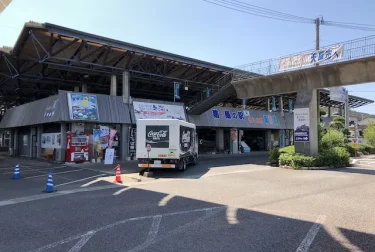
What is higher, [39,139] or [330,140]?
[39,139]

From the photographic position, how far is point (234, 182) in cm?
1361

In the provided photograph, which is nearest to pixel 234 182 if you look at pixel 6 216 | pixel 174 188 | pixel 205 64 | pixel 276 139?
pixel 174 188

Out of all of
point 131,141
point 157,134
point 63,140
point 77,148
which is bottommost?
point 77,148

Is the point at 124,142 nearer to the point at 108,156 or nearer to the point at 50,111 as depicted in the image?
the point at 108,156

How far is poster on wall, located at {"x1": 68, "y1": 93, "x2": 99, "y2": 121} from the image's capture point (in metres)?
22.9

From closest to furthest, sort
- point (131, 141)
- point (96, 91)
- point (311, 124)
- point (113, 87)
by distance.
Result: point (311, 124) < point (131, 141) < point (113, 87) < point (96, 91)

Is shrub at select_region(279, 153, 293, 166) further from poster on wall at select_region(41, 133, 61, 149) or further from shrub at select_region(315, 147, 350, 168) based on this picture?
poster on wall at select_region(41, 133, 61, 149)

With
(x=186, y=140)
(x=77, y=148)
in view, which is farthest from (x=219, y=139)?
(x=186, y=140)

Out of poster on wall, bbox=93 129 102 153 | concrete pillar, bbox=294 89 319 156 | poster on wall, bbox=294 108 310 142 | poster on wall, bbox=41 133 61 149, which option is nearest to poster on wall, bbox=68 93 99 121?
poster on wall, bbox=93 129 102 153

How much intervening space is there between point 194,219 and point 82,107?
18230mm

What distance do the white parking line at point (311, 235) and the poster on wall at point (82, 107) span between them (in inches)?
754

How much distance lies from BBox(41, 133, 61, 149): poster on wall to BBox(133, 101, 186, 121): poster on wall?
20.9ft

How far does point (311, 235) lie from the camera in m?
6.04

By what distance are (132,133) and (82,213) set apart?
61.3 ft
